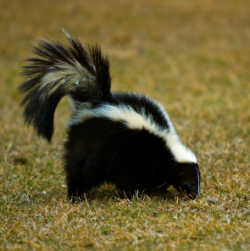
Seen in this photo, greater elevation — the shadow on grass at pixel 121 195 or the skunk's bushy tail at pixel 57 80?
the skunk's bushy tail at pixel 57 80

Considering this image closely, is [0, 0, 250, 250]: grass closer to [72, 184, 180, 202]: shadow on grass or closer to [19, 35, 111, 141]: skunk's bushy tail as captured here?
[72, 184, 180, 202]: shadow on grass

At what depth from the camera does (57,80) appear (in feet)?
13.7

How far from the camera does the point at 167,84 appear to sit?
11414mm

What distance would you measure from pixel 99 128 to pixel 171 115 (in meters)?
4.56

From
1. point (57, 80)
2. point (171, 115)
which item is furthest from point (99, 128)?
point (171, 115)

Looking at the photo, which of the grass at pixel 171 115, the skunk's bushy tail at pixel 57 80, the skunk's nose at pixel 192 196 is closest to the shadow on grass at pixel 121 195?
the grass at pixel 171 115

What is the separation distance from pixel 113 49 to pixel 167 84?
415 centimetres

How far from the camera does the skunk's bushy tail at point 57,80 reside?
414 cm

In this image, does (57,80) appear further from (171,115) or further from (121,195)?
(171,115)

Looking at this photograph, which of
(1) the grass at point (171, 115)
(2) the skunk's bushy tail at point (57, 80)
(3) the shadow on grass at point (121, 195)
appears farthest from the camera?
(3) the shadow on grass at point (121, 195)

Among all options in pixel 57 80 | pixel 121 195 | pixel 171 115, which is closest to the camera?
pixel 57 80

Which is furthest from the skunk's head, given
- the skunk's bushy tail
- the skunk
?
the skunk's bushy tail

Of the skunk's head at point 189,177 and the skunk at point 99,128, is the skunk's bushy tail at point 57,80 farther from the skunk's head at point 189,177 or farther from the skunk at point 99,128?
the skunk's head at point 189,177

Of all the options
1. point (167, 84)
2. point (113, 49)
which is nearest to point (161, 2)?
point (113, 49)
